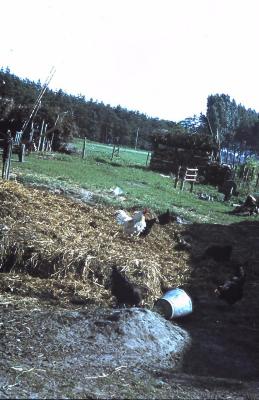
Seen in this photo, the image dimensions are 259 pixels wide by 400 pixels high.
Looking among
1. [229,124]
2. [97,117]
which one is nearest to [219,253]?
[97,117]

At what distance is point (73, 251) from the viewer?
25.6 ft

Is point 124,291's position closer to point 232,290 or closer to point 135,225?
point 232,290

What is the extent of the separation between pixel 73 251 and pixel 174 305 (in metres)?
1.89

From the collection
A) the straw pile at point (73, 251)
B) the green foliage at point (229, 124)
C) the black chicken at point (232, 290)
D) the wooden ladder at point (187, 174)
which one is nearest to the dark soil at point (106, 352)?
the black chicken at point (232, 290)

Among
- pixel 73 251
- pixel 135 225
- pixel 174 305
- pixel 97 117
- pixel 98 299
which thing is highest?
pixel 97 117

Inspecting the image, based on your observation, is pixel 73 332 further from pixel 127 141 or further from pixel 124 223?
pixel 127 141

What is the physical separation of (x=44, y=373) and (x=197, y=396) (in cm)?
136

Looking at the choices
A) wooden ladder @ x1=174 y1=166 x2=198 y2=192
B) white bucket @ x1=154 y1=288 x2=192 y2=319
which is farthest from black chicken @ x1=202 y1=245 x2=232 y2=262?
wooden ladder @ x1=174 y1=166 x2=198 y2=192

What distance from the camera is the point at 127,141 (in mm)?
58969

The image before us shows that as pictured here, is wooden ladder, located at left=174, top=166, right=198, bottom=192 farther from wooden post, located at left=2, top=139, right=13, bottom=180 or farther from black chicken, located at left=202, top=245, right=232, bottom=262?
black chicken, located at left=202, top=245, right=232, bottom=262

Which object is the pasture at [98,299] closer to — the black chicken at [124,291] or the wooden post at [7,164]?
the black chicken at [124,291]

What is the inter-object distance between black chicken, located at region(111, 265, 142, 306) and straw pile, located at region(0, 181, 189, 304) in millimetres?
203

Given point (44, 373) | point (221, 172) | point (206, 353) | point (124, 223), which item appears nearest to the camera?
point (44, 373)

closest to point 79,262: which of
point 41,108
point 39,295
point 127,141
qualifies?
point 39,295
